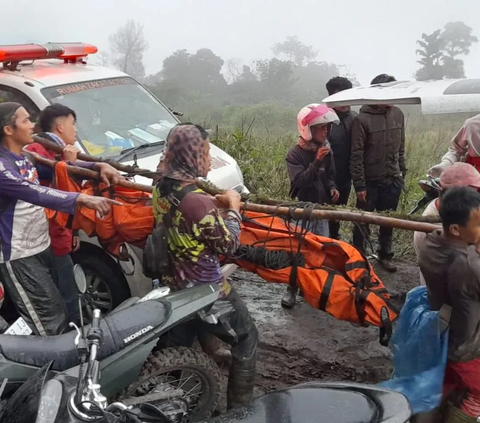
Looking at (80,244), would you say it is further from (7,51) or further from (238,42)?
(238,42)

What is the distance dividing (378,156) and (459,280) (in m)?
2.68

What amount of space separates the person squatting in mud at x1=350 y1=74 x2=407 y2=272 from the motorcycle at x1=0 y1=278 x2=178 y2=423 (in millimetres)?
3345

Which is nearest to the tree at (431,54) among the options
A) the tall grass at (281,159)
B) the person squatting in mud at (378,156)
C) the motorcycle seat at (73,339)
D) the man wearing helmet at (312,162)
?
the tall grass at (281,159)

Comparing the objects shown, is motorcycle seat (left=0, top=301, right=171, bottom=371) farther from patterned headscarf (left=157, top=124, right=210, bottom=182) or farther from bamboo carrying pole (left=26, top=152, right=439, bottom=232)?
bamboo carrying pole (left=26, top=152, right=439, bottom=232)

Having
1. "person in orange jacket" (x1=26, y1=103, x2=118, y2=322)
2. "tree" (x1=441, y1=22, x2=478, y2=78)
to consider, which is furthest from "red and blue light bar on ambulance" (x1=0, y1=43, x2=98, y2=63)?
"tree" (x1=441, y1=22, x2=478, y2=78)

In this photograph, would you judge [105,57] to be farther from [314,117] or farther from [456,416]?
[456,416]

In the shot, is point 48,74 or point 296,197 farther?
point 48,74

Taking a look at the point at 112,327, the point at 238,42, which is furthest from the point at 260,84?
the point at 112,327

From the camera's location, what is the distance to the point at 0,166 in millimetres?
3164

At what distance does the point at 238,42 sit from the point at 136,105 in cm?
2312

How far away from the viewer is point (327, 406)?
2.32 meters

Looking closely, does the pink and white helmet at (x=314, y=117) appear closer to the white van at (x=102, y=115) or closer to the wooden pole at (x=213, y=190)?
the white van at (x=102, y=115)

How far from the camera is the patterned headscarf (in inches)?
113

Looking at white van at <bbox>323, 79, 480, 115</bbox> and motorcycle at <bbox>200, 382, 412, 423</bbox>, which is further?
white van at <bbox>323, 79, 480, 115</bbox>
